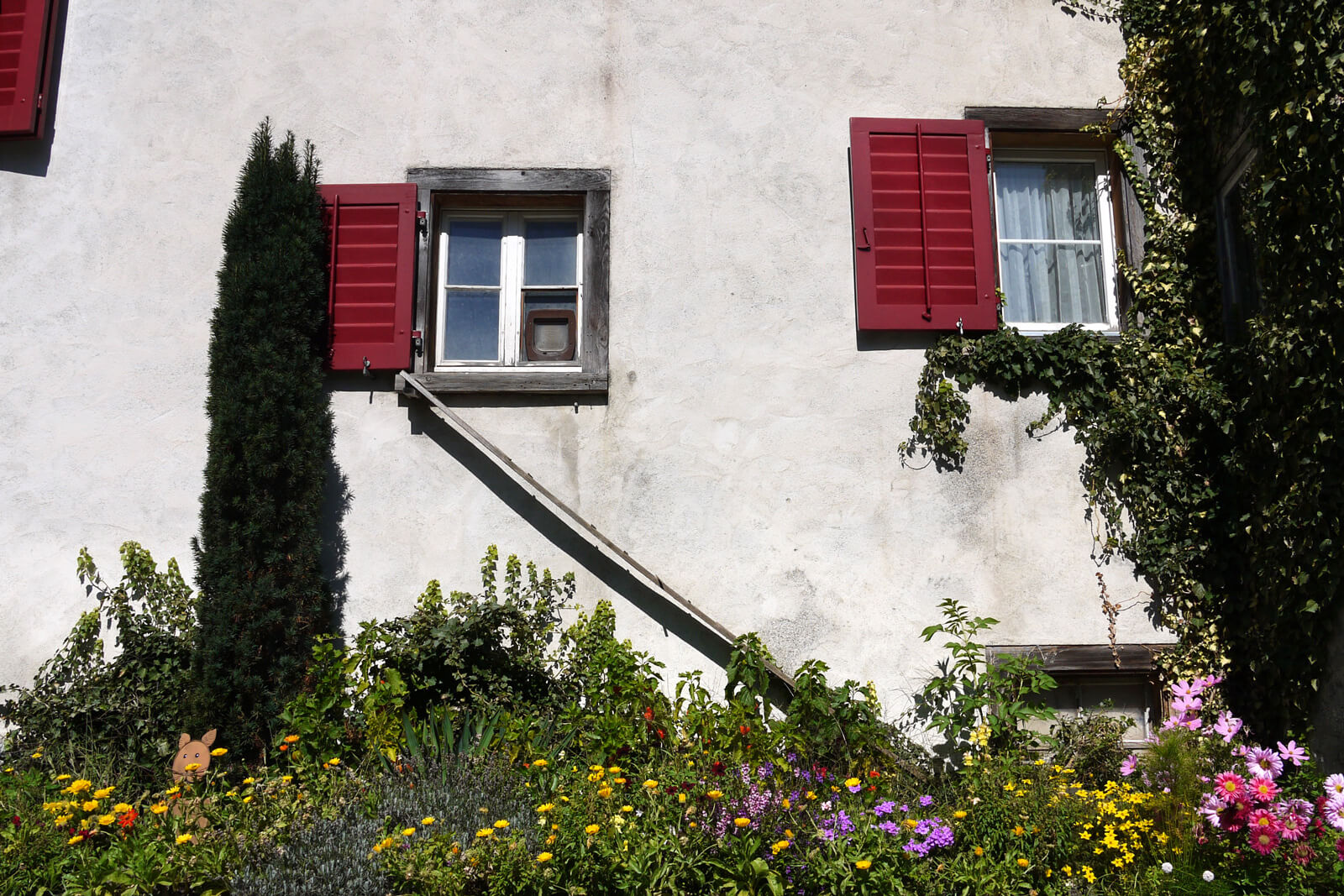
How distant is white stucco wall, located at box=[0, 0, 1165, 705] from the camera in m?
5.09

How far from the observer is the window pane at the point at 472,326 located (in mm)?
5469

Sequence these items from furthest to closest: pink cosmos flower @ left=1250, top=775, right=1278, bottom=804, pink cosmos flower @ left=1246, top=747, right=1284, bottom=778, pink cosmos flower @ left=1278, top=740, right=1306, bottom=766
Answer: pink cosmos flower @ left=1278, top=740, right=1306, bottom=766 < pink cosmos flower @ left=1246, top=747, right=1284, bottom=778 < pink cosmos flower @ left=1250, top=775, right=1278, bottom=804

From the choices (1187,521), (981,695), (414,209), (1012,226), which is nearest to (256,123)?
(414,209)

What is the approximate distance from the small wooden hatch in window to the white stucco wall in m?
0.31

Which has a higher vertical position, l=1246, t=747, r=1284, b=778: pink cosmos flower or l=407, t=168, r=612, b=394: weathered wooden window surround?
l=407, t=168, r=612, b=394: weathered wooden window surround

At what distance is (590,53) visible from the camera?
5.50 metres

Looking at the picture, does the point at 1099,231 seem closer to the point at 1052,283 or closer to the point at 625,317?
the point at 1052,283

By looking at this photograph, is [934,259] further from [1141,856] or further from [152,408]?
[152,408]

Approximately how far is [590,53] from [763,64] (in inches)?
37.2

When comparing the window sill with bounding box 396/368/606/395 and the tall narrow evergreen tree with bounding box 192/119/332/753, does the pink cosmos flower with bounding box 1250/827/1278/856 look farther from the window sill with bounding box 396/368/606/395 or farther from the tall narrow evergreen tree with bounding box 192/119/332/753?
the tall narrow evergreen tree with bounding box 192/119/332/753

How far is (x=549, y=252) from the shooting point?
5594mm

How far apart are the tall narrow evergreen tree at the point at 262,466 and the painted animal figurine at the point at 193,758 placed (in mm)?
128

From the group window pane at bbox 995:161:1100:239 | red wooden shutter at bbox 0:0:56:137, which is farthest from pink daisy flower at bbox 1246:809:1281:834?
red wooden shutter at bbox 0:0:56:137

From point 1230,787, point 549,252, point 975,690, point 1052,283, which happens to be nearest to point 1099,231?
point 1052,283
